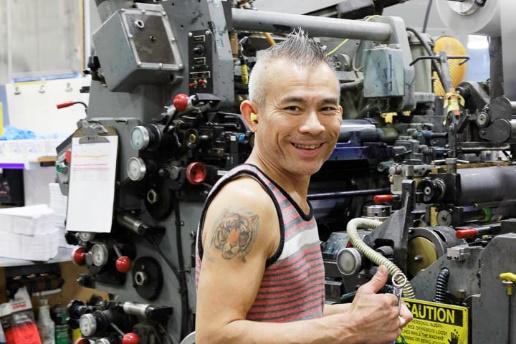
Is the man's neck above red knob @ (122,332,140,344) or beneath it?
above

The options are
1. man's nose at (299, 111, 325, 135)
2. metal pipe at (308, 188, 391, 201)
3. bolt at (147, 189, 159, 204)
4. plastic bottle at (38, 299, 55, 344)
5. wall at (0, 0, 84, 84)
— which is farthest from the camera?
wall at (0, 0, 84, 84)

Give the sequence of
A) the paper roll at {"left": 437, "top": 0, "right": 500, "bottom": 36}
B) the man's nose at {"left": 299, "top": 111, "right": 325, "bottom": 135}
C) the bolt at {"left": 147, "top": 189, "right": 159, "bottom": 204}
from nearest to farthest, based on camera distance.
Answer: the man's nose at {"left": 299, "top": 111, "right": 325, "bottom": 135}, the paper roll at {"left": 437, "top": 0, "right": 500, "bottom": 36}, the bolt at {"left": 147, "top": 189, "right": 159, "bottom": 204}

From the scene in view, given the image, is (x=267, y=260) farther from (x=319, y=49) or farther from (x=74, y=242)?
(x=74, y=242)

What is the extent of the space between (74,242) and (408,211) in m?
1.79

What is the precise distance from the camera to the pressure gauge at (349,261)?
2578 millimetres

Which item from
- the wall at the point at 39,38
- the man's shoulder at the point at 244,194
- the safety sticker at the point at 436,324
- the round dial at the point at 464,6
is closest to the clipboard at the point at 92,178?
the safety sticker at the point at 436,324

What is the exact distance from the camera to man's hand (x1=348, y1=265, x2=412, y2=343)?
1.42m

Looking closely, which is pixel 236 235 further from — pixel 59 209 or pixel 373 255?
pixel 59 209

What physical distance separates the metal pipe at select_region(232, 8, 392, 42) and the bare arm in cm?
212

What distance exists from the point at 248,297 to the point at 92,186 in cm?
212

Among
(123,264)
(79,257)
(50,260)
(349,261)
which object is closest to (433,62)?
(349,261)

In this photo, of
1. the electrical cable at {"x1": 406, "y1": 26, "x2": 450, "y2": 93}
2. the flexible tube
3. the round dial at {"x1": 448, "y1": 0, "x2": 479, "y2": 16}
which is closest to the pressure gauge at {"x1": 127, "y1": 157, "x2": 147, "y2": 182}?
the flexible tube

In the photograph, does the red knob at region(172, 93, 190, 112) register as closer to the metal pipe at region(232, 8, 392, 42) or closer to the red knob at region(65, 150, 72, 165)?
the metal pipe at region(232, 8, 392, 42)

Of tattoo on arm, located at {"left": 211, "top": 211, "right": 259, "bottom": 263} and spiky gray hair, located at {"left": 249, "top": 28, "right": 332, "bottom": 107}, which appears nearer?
tattoo on arm, located at {"left": 211, "top": 211, "right": 259, "bottom": 263}
